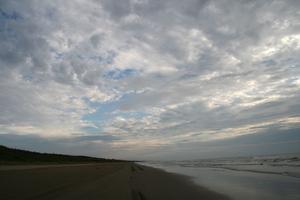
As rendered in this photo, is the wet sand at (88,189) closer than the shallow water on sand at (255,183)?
Yes

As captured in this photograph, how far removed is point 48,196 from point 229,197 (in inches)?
306

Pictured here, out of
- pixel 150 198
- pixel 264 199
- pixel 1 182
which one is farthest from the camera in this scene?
Answer: pixel 1 182

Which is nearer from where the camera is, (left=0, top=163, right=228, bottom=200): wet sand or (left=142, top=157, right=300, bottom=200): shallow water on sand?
(left=0, top=163, right=228, bottom=200): wet sand

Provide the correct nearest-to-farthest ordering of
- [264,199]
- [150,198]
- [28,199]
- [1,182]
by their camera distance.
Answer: [28,199]
[264,199]
[150,198]
[1,182]

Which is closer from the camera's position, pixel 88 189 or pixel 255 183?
pixel 88 189

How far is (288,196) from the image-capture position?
11.8 metres

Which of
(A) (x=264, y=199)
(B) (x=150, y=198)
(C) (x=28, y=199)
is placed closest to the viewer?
(C) (x=28, y=199)

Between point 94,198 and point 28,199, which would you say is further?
point 94,198

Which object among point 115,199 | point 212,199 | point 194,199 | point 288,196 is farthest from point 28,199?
point 288,196

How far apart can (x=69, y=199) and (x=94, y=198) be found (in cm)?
106

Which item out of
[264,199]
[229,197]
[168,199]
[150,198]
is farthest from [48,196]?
[264,199]

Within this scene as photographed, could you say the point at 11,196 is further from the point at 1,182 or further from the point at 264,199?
the point at 264,199

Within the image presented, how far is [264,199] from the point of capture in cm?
1120

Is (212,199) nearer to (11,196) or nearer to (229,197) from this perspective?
(229,197)
